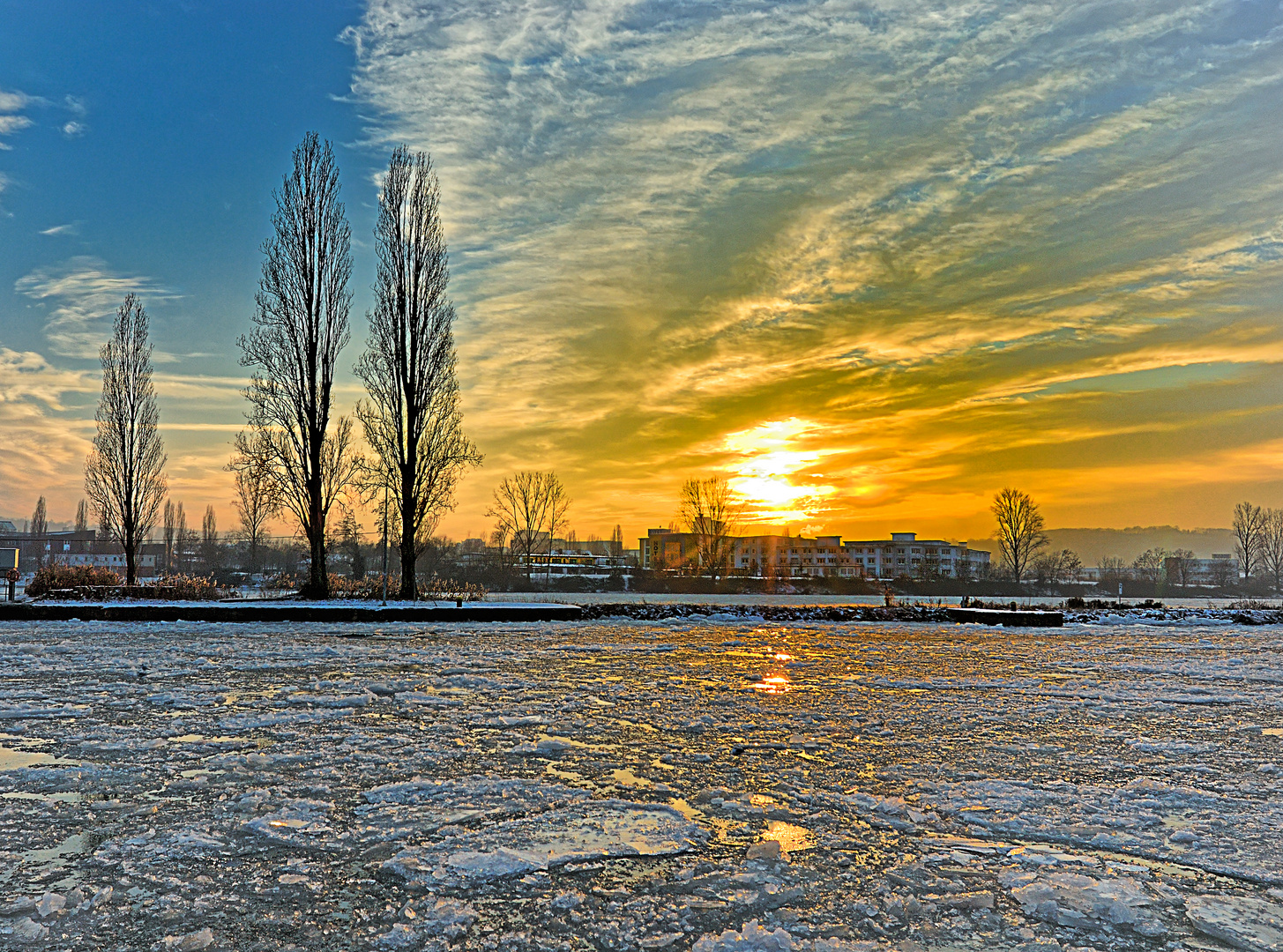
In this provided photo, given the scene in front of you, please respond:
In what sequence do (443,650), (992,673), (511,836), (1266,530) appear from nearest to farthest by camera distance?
(511,836) < (992,673) < (443,650) < (1266,530)

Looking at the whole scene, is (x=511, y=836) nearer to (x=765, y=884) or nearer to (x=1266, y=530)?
(x=765, y=884)

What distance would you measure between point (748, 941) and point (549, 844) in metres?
1.31

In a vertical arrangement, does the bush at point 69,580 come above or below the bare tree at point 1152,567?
above

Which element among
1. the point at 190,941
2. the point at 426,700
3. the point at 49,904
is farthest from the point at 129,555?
the point at 190,941

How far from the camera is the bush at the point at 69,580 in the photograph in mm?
23875

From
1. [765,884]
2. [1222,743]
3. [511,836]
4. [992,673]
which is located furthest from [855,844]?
[992,673]

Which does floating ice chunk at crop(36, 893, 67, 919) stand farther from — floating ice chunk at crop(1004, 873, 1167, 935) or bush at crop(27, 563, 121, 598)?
bush at crop(27, 563, 121, 598)

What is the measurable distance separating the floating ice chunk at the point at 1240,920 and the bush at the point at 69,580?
27951 mm

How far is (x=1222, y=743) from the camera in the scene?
6320mm

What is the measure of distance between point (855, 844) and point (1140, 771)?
2.80 metres

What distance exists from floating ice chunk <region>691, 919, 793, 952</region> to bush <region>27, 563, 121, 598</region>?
26870mm

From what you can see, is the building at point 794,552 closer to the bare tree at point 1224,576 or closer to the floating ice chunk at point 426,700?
the bare tree at point 1224,576

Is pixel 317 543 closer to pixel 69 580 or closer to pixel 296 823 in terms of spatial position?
pixel 69 580

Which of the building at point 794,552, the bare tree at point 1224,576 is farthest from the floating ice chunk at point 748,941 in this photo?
the building at point 794,552
